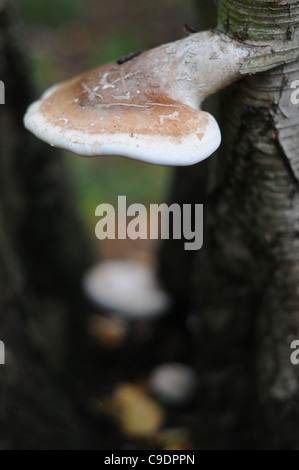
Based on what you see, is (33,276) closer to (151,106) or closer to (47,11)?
(151,106)

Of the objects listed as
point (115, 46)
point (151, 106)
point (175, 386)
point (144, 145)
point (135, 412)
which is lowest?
point (135, 412)

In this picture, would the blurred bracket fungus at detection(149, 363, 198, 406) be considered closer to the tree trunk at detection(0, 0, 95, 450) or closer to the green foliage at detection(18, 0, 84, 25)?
the tree trunk at detection(0, 0, 95, 450)

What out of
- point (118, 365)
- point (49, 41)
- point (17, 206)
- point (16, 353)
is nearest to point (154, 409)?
point (118, 365)

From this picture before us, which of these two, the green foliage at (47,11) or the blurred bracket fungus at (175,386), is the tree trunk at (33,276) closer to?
the blurred bracket fungus at (175,386)

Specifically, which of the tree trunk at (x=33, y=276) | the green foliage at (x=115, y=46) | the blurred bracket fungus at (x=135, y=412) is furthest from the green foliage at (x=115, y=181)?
the green foliage at (x=115, y=46)

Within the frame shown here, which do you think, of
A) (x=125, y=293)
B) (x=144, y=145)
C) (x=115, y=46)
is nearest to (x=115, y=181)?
(x=125, y=293)
